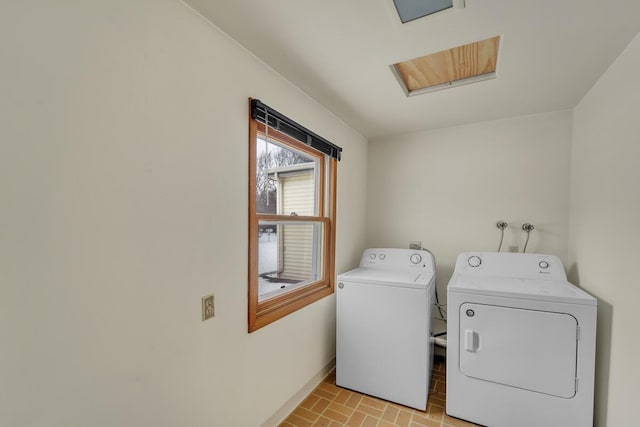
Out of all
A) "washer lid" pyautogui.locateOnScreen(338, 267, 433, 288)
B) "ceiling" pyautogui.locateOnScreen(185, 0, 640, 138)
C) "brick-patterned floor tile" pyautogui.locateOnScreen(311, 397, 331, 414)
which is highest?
"ceiling" pyautogui.locateOnScreen(185, 0, 640, 138)

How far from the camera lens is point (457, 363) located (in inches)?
73.5

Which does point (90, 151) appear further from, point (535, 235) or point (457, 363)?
point (535, 235)

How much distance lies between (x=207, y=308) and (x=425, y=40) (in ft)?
5.65

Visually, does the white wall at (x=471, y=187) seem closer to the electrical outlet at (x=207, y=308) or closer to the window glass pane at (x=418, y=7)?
the window glass pane at (x=418, y=7)

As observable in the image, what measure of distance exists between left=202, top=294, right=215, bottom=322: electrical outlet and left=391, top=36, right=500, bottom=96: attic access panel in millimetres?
1673

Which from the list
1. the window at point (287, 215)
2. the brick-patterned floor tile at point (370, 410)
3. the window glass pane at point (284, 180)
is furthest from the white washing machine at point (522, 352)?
the window glass pane at point (284, 180)

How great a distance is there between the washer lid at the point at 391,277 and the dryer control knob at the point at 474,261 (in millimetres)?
343

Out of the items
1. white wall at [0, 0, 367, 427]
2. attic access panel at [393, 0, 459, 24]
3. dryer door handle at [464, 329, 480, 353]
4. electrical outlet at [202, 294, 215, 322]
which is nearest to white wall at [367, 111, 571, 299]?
dryer door handle at [464, 329, 480, 353]

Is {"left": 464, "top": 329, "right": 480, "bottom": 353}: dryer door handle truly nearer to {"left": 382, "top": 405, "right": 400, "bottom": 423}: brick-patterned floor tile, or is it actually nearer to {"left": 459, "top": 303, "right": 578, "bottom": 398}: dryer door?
{"left": 459, "top": 303, "right": 578, "bottom": 398}: dryer door

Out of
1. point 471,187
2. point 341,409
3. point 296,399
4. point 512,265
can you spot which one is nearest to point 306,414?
point 296,399

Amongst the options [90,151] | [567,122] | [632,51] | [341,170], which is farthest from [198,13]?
[567,122]

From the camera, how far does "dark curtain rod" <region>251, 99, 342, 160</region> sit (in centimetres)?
154

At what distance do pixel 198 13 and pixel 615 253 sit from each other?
2466 millimetres

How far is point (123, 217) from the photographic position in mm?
980
